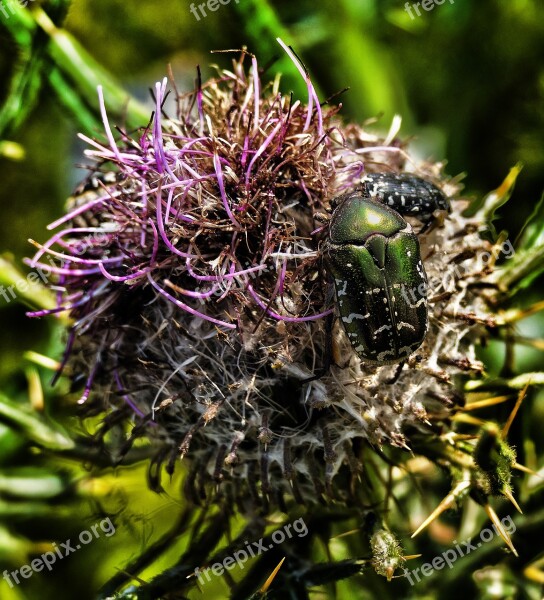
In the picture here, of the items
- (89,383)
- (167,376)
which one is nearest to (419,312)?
(167,376)

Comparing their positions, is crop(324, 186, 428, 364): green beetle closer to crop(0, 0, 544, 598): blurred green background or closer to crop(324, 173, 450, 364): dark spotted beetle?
crop(324, 173, 450, 364): dark spotted beetle

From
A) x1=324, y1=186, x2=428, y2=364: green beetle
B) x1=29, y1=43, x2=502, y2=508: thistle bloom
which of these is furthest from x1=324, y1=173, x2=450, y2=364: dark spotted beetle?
x1=29, y1=43, x2=502, y2=508: thistle bloom

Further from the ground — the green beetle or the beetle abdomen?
the beetle abdomen

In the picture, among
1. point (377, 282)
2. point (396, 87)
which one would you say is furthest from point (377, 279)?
point (396, 87)

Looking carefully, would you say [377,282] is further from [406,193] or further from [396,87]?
[396,87]

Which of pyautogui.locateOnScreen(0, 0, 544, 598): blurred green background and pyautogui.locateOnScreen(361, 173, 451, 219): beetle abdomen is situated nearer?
pyautogui.locateOnScreen(361, 173, 451, 219): beetle abdomen

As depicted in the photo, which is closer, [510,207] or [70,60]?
[70,60]

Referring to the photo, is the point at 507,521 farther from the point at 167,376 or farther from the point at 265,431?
the point at 167,376
